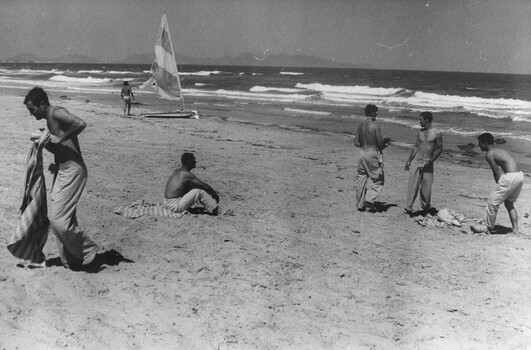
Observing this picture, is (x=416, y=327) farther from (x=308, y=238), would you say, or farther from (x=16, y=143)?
(x=16, y=143)

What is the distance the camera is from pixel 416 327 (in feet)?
12.6

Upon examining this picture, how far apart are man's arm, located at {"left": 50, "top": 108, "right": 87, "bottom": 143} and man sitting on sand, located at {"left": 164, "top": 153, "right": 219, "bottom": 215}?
2038 mm

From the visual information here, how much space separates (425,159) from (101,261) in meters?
4.45

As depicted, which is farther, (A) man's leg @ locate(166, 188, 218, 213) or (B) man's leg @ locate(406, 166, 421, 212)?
(B) man's leg @ locate(406, 166, 421, 212)

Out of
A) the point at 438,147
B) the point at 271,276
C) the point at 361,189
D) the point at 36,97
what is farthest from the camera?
the point at 361,189

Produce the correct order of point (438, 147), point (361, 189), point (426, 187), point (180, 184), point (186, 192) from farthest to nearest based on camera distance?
point (361, 189), point (426, 187), point (438, 147), point (186, 192), point (180, 184)

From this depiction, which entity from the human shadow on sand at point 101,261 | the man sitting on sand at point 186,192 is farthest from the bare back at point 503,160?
the human shadow on sand at point 101,261

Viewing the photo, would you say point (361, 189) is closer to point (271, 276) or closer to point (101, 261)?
point (271, 276)

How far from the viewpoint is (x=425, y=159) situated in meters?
6.54

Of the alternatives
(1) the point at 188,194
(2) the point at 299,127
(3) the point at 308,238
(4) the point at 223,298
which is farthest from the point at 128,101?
(4) the point at 223,298

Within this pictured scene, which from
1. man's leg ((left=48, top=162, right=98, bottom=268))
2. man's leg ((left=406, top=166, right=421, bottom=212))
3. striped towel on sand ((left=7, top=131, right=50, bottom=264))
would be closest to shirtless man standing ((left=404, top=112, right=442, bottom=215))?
man's leg ((left=406, top=166, right=421, bottom=212))

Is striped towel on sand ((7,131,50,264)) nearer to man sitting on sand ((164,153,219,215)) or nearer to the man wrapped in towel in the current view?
the man wrapped in towel

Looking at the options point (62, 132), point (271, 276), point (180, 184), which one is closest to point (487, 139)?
point (271, 276)

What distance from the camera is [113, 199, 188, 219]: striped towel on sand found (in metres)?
5.96
